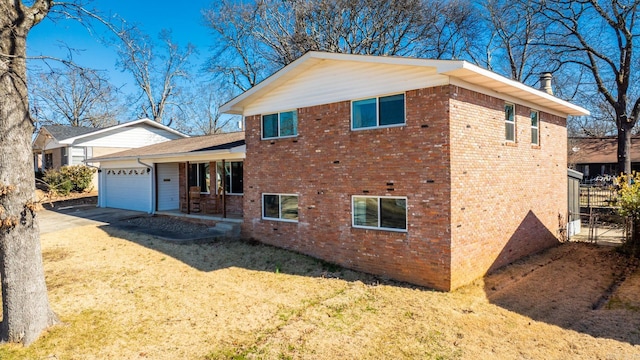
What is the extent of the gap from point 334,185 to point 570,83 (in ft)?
77.9

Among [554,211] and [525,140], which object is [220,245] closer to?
[525,140]

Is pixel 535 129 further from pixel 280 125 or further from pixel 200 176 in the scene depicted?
pixel 200 176

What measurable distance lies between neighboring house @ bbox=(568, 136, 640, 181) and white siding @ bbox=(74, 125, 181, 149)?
119 ft

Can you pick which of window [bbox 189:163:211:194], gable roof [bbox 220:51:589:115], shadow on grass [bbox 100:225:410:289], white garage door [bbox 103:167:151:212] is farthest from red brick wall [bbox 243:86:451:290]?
white garage door [bbox 103:167:151:212]

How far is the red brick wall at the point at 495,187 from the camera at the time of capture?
831cm

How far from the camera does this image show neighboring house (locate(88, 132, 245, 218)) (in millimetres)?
14680

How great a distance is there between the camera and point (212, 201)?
15906mm

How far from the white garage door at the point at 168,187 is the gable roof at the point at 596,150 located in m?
34.8

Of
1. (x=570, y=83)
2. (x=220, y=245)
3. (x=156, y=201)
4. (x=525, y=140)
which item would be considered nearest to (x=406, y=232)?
(x=525, y=140)

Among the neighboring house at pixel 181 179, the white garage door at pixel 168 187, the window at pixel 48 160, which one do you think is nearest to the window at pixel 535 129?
the neighboring house at pixel 181 179

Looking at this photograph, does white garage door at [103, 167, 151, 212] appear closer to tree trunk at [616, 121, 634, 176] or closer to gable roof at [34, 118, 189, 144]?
gable roof at [34, 118, 189, 144]

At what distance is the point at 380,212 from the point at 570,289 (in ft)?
15.1

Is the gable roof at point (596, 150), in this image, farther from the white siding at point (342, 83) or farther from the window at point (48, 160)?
the window at point (48, 160)

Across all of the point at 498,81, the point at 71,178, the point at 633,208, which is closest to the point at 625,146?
the point at 633,208
